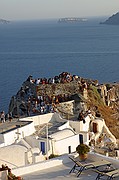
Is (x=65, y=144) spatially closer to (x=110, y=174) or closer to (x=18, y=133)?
(x=18, y=133)

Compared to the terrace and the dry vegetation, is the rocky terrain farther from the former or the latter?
the terrace

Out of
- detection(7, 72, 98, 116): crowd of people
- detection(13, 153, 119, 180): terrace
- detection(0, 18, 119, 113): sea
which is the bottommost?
detection(13, 153, 119, 180): terrace

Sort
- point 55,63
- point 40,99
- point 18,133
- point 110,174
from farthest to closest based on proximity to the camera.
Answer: point 55,63, point 40,99, point 18,133, point 110,174

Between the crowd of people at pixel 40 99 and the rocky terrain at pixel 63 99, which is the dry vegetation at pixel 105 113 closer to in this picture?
the rocky terrain at pixel 63 99

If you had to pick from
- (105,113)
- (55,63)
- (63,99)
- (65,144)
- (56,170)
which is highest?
(55,63)

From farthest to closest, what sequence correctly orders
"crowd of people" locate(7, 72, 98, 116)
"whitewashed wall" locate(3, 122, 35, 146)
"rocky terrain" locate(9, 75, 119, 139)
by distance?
1. "rocky terrain" locate(9, 75, 119, 139)
2. "crowd of people" locate(7, 72, 98, 116)
3. "whitewashed wall" locate(3, 122, 35, 146)

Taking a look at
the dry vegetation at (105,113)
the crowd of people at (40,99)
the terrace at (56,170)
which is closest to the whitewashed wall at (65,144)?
the crowd of people at (40,99)

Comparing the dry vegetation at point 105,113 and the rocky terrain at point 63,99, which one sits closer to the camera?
the rocky terrain at point 63,99

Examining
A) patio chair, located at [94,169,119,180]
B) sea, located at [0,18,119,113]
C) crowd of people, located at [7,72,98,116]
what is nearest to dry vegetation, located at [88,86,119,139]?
crowd of people, located at [7,72,98,116]

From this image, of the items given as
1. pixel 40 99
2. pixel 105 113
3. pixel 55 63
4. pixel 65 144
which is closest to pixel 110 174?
pixel 65 144

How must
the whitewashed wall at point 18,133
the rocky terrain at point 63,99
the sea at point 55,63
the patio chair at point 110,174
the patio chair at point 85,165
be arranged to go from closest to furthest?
1. the patio chair at point 110,174
2. the patio chair at point 85,165
3. the whitewashed wall at point 18,133
4. the rocky terrain at point 63,99
5. the sea at point 55,63

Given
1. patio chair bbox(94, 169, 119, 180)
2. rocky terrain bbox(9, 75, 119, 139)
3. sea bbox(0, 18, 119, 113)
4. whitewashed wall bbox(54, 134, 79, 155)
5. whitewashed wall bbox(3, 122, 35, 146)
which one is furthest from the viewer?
sea bbox(0, 18, 119, 113)

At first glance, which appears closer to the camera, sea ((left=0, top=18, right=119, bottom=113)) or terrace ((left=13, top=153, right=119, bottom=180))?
terrace ((left=13, top=153, right=119, bottom=180))

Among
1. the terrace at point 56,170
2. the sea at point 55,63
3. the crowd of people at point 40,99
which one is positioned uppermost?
the sea at point 55,63
